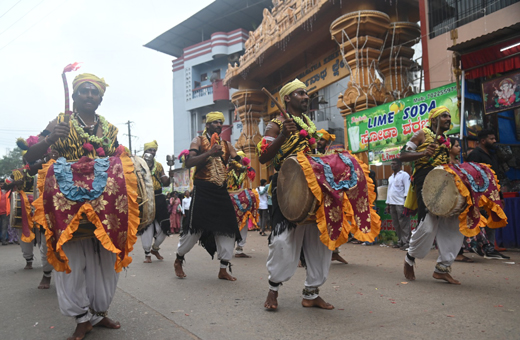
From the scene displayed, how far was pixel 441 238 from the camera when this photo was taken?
4.59 m

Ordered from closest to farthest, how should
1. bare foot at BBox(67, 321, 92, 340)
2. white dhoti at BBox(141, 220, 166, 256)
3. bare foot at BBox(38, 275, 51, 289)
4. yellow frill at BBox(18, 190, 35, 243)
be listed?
bare foot at BBox(67, 321, 92, 340) < bare foot at BBox(38, 275, 51, 289) < yellow frill at BBox(18, 190, 35, 243) < white dhoti at BBox(141, 220, 166, 256)

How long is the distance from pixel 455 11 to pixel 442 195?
7446mm

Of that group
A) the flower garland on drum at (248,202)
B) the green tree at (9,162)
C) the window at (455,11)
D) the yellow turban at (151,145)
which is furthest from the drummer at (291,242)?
the green tree at (9,162)

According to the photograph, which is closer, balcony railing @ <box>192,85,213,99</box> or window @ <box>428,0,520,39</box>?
window @ <box>428,0,520,39</box>

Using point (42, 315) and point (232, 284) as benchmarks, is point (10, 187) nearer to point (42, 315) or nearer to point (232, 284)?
point (42, 315)

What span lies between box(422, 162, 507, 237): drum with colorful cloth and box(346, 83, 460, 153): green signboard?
12.6 ft

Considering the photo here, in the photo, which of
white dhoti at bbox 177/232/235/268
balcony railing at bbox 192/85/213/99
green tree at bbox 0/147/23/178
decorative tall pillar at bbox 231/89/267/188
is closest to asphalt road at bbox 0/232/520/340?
white dhoti at bbox 177/232/235/268

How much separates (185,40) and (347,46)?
19820 mm

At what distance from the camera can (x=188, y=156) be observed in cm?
512

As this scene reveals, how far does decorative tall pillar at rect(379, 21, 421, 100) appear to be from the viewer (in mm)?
10820

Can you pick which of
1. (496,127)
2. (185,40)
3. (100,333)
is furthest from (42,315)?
(185,40)

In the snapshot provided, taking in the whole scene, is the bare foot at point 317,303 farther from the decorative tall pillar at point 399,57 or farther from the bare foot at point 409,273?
the decorative tall pillar at point 399,57

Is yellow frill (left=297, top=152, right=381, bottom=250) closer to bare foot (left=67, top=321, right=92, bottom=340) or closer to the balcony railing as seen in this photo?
bare foot (left=67, top=321, right=92, bottom=340)

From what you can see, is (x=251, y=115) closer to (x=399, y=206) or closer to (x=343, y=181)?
(x=399, y=206)
